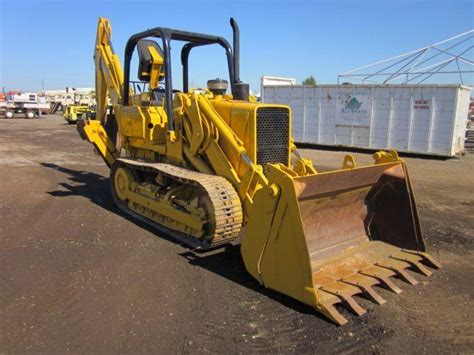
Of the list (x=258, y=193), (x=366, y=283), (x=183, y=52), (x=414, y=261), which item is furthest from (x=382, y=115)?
(x=258, y=193)

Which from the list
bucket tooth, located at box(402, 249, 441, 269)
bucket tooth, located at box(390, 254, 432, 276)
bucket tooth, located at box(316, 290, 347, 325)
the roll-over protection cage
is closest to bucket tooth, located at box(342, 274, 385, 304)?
bucket tooth, located at box(316, 290, 347, 325)

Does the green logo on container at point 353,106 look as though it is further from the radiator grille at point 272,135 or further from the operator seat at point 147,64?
the radiator grille at point 272,135

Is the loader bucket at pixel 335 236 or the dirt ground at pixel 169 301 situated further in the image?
the loader bucket at pixel 335 236

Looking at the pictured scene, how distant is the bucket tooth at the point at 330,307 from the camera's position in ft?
12.1

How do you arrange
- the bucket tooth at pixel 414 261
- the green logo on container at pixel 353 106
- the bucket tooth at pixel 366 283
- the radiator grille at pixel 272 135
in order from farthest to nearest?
the green logo on container at pixel 353 106
the radiator grille at pixel 272 135
the bucket tooth at pixel 414 261
the bucket tooth at pixel 366 283

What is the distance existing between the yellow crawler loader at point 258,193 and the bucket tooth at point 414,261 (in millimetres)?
15

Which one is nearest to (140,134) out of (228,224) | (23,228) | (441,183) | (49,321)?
(23,228)

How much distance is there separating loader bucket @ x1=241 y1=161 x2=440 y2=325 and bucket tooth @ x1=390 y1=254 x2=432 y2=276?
1 cm

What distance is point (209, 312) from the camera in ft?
12.9

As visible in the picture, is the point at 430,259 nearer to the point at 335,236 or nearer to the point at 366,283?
the point at 335,236

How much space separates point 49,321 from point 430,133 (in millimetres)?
14307

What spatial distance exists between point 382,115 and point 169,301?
13.7m

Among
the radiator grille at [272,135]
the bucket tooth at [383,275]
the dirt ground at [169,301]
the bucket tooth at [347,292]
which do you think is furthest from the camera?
the radiator grille at [272,135]

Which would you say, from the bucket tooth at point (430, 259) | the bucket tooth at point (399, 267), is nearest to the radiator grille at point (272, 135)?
the bucket tooth at point (399, 267)
